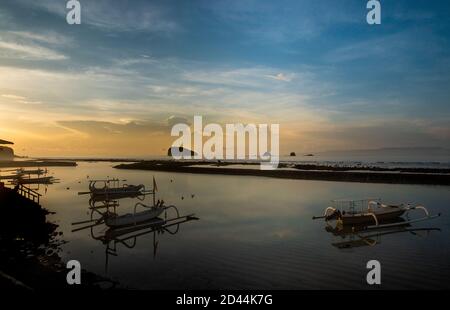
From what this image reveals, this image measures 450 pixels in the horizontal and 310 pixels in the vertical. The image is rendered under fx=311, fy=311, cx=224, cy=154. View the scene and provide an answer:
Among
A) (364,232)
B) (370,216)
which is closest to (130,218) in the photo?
(364,232)

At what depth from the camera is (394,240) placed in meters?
20.9

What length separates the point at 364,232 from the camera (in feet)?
75.8

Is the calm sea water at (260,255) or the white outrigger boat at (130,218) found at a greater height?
the white outrigger boat at (130,218)

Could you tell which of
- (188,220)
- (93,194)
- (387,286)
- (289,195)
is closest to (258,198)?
(289,195)

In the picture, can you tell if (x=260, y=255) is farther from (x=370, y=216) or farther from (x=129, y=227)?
(x=370, y=216)


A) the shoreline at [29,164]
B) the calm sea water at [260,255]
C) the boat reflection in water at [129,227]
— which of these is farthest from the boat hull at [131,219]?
the shoreline at [29,164]

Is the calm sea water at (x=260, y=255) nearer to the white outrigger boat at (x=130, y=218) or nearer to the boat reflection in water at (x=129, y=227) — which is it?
the boat reflection in water at (x=129, y=227)

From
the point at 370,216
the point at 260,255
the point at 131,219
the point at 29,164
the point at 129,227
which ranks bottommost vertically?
the point at 260,255

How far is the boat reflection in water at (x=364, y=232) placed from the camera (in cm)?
2008

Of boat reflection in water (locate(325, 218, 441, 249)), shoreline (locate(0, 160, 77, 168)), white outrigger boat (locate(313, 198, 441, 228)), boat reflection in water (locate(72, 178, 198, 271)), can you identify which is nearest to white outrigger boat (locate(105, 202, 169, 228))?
boat reflection in water (locate(72, 178, 198, 271))

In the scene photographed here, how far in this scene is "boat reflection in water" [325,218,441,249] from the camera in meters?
20.1

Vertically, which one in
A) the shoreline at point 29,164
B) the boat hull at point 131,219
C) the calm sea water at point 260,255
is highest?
the shoreline at point 29,164

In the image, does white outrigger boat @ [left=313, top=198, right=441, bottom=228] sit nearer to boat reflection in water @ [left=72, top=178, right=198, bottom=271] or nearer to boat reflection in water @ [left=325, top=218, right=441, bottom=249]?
boat reflection in water @ [left=325, top=218, right=441, bottom=249]
